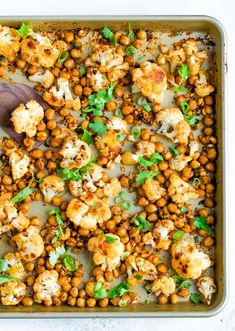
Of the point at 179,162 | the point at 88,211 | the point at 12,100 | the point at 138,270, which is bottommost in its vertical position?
the point at 138,270

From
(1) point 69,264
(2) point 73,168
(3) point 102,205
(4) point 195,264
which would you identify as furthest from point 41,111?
(4) point 195,264

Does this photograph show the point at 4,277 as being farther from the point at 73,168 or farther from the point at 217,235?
the point at 217,235

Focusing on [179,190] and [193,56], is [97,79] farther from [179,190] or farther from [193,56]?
[179,190]

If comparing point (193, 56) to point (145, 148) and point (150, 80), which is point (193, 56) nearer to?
point (150, 80)

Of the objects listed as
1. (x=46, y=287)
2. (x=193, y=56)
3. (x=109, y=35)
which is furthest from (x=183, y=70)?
(x=46, y=287)

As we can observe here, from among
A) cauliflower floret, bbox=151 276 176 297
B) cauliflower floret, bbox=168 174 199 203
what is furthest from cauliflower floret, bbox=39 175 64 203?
cauliflower floret, bbox=151 276 176 297

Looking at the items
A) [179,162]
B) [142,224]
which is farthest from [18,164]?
[179,162]

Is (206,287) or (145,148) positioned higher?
(145,148)
